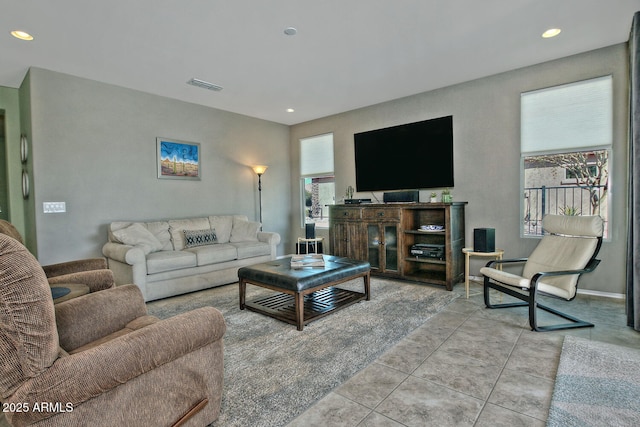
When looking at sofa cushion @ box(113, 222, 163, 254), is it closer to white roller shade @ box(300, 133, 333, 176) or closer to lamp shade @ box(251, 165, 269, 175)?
lamp shade @ box(251, 165, 269, 175)

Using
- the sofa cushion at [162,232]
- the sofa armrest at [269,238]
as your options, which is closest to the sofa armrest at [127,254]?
the sofa cushion at [162,232]

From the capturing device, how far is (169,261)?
3.78 meters

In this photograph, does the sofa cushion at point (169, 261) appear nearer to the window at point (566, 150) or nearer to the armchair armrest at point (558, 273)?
the armchair armrest at point (558, 273)

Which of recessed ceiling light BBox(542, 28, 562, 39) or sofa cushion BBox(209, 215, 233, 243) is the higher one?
recessed ceiling light BBox(542, 28, 562, 39)

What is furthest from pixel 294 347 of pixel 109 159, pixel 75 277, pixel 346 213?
pixel 109 159

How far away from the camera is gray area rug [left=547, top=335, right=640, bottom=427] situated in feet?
5.22

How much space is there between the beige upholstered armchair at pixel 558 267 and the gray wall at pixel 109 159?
4.32 metres

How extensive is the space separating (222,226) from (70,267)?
101 inches

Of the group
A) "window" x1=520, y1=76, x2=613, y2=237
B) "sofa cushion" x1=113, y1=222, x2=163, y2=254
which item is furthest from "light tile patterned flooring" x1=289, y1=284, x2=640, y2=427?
"sofa cushion" x1=113, y1=222, x2=163, y2=254

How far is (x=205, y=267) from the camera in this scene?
13.6 feet

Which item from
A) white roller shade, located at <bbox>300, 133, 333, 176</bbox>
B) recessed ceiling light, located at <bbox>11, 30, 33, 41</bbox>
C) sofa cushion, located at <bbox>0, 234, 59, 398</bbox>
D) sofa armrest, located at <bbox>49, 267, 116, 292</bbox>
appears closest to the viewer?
sofa cushion, located at <bbox>0, 234, 59, 398</bbox>

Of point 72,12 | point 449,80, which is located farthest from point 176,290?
point 449,80

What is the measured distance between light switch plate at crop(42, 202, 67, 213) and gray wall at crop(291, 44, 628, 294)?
471 cm

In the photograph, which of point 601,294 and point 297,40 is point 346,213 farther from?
point 601,294
